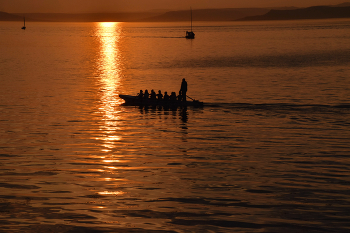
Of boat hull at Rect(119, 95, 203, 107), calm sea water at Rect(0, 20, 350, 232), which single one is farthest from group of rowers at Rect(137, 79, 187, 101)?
calm sea water at Rect(0, 20, 350, 232)

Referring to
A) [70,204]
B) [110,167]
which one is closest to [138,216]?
[70,204]

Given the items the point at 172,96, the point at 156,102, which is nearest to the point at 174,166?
the point at 172,96

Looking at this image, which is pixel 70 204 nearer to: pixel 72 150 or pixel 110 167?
pixel 110 167

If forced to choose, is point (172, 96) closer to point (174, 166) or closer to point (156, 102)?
point (156, 102)

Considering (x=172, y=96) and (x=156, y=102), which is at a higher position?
(x=172, y=96)

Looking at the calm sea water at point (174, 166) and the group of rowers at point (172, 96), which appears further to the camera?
the group of rowers at point (172, 96)

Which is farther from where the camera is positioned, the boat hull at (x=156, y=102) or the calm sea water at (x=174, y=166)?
the boat hull at (x=156, y=102)

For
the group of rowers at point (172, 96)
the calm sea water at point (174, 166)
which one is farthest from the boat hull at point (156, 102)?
the calm sea water at point (174, 166)

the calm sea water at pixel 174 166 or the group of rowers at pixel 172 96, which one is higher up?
the group of rowers at pixel 172 96

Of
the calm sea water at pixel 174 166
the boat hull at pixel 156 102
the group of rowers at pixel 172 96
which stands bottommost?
the calm sea water at pixel 174 166

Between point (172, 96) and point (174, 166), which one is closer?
point (174, 166)

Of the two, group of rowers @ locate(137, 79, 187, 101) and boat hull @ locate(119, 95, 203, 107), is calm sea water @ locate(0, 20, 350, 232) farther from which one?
group of rowers @ locate(137, 79, 187, 101)

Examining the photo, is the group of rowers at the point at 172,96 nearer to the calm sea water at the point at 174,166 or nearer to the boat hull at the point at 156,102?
the boat hull at the point at 156,102

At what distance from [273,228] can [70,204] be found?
631cm
